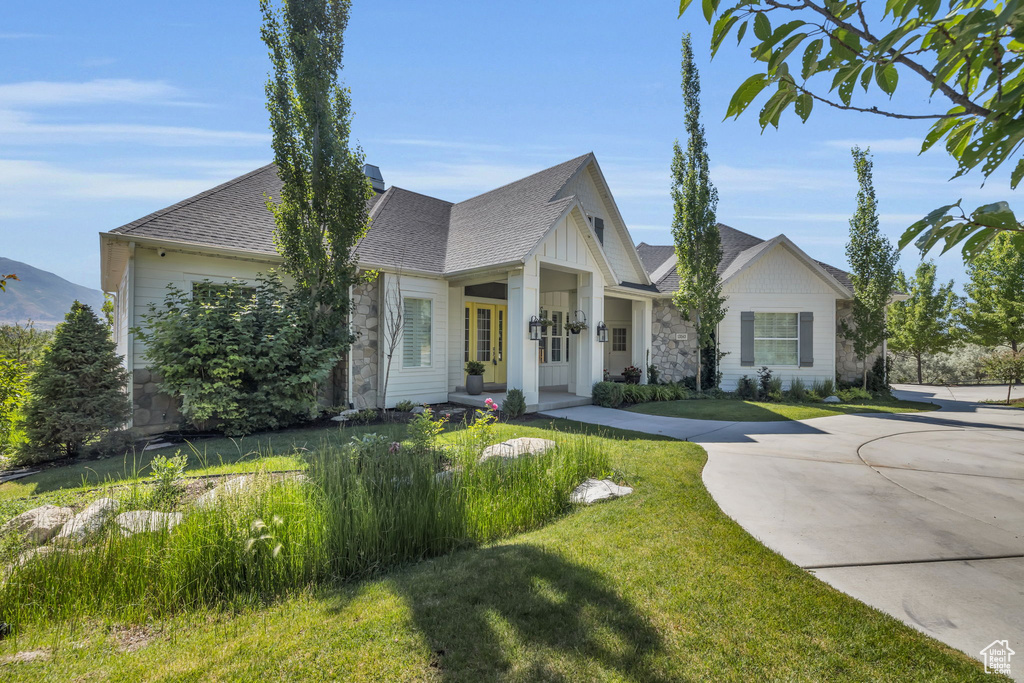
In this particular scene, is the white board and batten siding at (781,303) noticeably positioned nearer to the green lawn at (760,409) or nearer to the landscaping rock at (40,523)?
the green lawn at (760,409)

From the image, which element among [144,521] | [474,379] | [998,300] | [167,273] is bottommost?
[144,521]

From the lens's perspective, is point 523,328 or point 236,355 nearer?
point 236,355

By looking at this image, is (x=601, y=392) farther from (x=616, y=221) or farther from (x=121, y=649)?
(x=121, y=649)

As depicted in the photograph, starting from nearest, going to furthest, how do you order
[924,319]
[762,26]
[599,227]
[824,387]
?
[762,26]
[824,387]
[599,227]
[924,319]

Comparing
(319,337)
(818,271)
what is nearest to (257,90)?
(319,337)

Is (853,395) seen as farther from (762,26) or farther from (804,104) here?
(762,26)

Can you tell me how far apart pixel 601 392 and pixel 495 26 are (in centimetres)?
810

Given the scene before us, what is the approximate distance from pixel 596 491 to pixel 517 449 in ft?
3.69

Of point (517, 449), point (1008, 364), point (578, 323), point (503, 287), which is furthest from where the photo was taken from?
point (1008, 364)

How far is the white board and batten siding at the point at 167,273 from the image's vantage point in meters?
8.09

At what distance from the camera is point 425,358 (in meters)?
11.2

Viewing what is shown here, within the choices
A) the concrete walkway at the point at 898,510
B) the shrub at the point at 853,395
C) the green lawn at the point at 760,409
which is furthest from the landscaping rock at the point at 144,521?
the shrub at the point at 853,395

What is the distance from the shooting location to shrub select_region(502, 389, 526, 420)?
960 cm

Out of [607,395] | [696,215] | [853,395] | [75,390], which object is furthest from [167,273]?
[853,395]
